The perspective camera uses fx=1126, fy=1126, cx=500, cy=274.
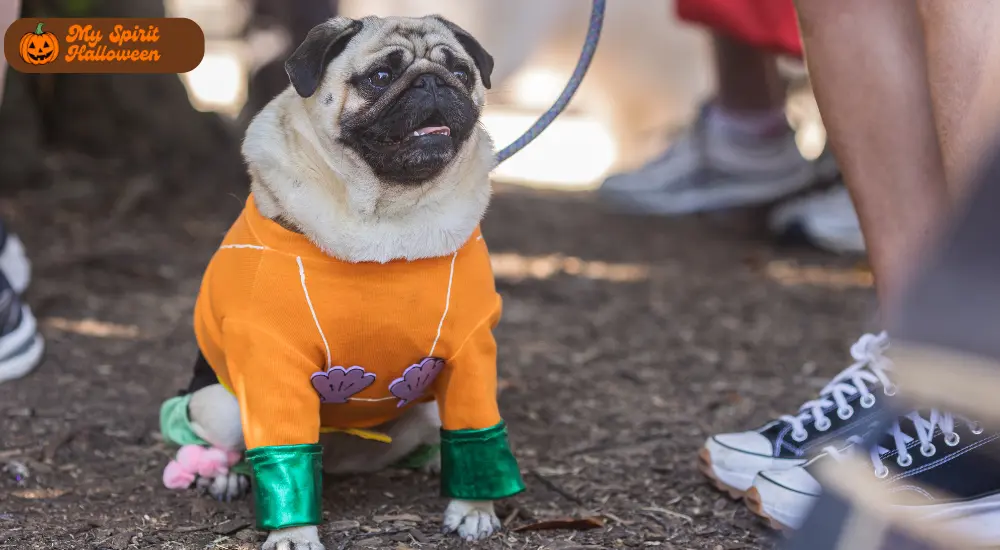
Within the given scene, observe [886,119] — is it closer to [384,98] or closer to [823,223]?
[384,98]

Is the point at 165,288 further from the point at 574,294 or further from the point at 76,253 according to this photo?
the point at 574,294

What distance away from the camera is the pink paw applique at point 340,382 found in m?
2.02

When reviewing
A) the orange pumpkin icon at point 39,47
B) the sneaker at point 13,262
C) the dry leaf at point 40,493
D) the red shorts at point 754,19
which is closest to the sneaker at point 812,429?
the dry leaf at point 40,493

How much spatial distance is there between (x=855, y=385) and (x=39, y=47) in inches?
86.6

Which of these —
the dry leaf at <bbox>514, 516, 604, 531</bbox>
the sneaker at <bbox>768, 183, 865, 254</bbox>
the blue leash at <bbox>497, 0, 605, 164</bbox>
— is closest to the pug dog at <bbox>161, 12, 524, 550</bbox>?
the dry leaf at <bbox>514, 516, 604, 531</bbox>

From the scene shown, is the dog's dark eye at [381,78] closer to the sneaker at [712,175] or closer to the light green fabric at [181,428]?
the light green fabric at [181,428]

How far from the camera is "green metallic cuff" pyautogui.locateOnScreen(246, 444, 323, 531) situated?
1.93 metres

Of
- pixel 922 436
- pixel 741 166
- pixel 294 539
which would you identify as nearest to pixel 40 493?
pixel 294 539

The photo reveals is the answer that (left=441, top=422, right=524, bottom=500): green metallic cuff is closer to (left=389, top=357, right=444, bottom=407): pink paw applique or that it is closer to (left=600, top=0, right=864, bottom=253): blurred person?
(left=389, top=357, right=444, bottom=407): pink paw applique

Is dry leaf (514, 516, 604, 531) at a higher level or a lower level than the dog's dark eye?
lower

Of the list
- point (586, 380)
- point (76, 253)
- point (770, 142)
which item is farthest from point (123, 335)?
point (770, 142)

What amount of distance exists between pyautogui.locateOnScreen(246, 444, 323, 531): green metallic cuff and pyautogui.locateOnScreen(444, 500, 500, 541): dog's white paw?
28 centimetres

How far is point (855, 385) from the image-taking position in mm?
2320

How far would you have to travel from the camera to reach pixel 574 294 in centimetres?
410
